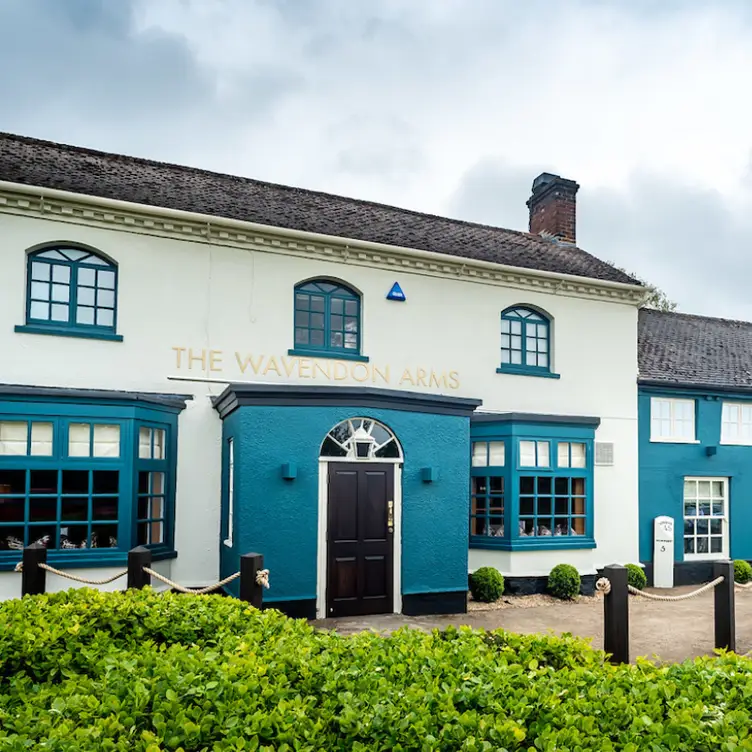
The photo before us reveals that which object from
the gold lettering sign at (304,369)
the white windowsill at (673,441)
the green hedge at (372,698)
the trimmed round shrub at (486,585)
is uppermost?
the gold lettering sign at (304,369)

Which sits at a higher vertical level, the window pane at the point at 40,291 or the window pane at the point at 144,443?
the window pane at the point at 40,291

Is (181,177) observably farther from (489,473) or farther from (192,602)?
(192,602)

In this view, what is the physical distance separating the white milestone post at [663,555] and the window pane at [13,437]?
1180 centimetres

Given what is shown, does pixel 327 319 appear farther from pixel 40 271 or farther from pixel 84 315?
pixel 40 271

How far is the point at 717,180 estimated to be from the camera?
49656 mm

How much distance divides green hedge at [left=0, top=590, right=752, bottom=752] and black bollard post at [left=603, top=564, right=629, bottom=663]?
2484 mm

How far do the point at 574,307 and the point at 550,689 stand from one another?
11668mm

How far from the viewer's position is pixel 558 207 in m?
17.2

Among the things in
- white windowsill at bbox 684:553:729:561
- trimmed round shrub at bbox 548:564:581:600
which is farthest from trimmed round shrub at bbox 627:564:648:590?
white windowsill at bbox 684:553:729:561

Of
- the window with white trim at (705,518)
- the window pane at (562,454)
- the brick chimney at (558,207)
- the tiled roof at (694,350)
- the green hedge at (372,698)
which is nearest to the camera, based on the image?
the green hedge at (372,698)

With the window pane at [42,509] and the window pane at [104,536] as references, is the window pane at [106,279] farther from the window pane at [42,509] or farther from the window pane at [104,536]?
the window pane at [104,536]

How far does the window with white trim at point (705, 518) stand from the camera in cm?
1537

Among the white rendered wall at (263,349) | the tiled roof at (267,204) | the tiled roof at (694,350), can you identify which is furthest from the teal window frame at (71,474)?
the tiled roof at (694,350)

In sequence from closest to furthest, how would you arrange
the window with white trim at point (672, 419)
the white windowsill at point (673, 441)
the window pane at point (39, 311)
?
the window pane at point (39, 311), the white windowsill at point (673, 441), the window with white trim at point (672, 419)
